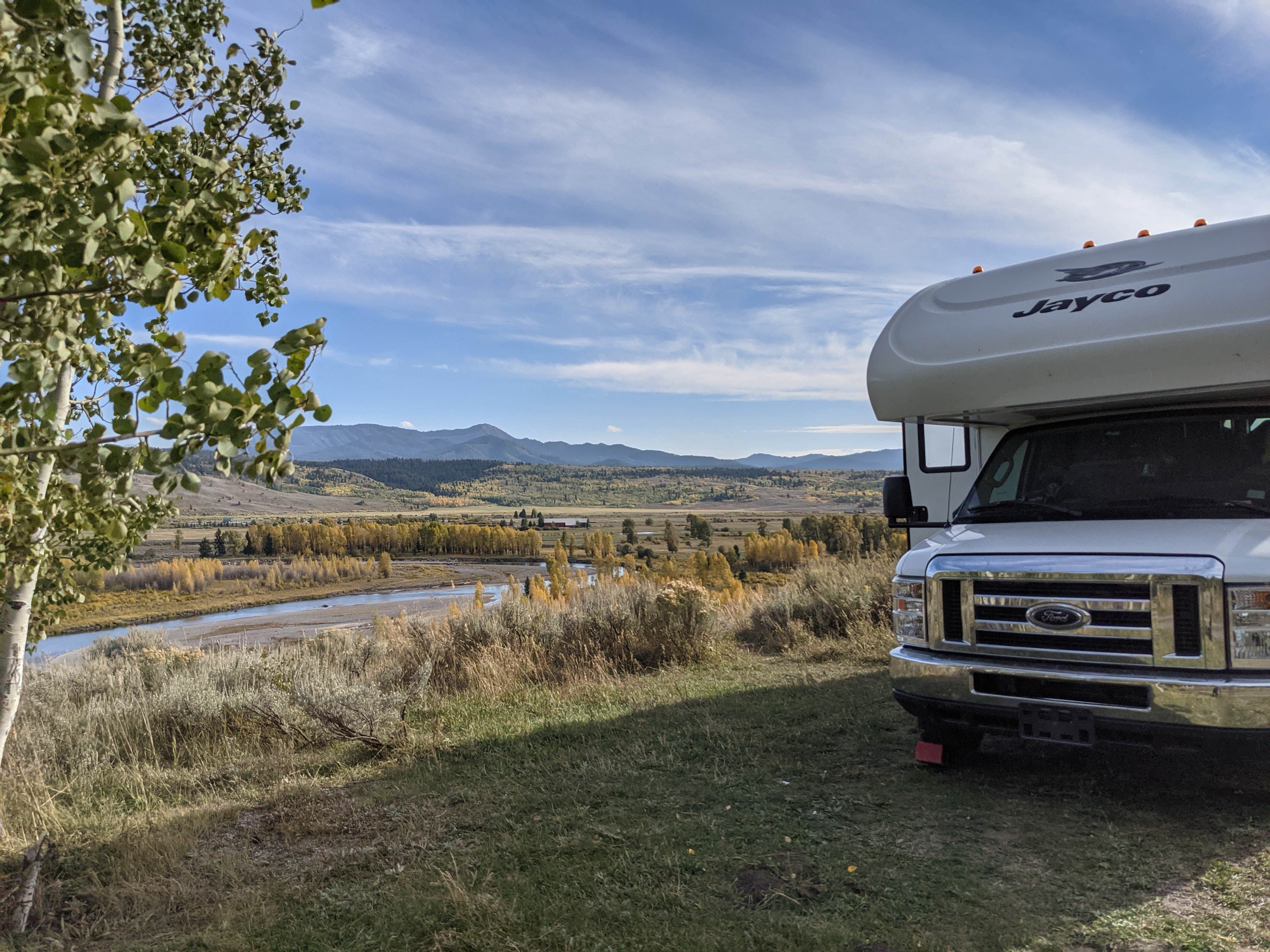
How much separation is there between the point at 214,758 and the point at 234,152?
4715mm

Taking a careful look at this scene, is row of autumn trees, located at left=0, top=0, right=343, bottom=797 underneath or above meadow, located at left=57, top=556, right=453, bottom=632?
above

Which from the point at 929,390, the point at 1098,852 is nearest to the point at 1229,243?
the point at 929,390

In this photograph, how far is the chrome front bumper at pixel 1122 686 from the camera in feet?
13.1

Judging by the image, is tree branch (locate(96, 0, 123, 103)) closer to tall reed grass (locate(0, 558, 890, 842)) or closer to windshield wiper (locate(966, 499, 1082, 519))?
tall reed grass (locate(0, 558, 890, 842))

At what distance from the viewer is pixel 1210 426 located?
203 inches

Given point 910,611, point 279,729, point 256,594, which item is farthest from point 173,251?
point 256,594

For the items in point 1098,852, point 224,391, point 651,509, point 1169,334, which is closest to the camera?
point 224,391

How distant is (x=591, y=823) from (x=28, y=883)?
110 inches

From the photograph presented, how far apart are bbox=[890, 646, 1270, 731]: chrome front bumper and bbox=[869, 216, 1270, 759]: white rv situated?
0.01 meters

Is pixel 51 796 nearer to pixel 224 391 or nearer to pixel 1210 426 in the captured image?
pixel 224 391

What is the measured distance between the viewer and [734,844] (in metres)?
4.46

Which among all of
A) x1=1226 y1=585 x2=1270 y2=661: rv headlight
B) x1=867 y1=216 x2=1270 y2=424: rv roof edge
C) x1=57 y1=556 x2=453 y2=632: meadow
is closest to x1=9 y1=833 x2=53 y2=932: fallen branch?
x1=867 y1=216 x2=1270 y2=424: rv roof edge

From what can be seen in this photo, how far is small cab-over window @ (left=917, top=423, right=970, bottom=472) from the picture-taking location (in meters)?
7.52

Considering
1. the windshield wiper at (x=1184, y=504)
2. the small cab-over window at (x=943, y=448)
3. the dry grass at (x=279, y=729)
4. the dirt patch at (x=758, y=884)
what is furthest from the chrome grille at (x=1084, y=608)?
the dry grass at (x=279, y=729)
